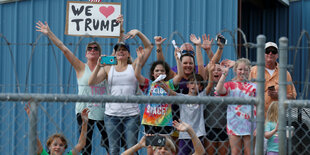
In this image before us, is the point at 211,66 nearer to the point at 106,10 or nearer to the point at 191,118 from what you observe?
the point at 191,118

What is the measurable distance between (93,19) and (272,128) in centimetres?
216

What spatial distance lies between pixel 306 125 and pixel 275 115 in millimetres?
885

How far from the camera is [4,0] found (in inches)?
318

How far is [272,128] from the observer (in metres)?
4.24

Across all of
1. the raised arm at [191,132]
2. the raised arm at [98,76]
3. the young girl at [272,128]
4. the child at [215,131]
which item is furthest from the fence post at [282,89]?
the raised arm at [98,76]

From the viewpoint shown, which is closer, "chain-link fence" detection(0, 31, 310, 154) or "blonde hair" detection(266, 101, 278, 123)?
"chain-link fence" detection(0, 31, 310, 154)

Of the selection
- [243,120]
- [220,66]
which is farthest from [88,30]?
[243,120]

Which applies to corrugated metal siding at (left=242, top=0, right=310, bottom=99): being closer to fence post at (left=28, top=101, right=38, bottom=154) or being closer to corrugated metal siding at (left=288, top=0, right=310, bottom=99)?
corrugated metal siding at (left=288, top=0, right=310, bottom=99)

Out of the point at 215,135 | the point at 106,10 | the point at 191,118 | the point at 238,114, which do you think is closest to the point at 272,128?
the point at 238,114

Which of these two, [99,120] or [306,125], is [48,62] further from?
[306,125]

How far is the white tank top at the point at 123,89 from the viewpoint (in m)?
4.54

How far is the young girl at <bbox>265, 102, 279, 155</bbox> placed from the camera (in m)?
4.07

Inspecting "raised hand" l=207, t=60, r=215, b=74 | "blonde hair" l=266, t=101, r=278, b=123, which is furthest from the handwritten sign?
"blonde hair" l=266, t=101, r=278, b=123

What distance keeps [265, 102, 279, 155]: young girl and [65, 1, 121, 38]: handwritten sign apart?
177cm
